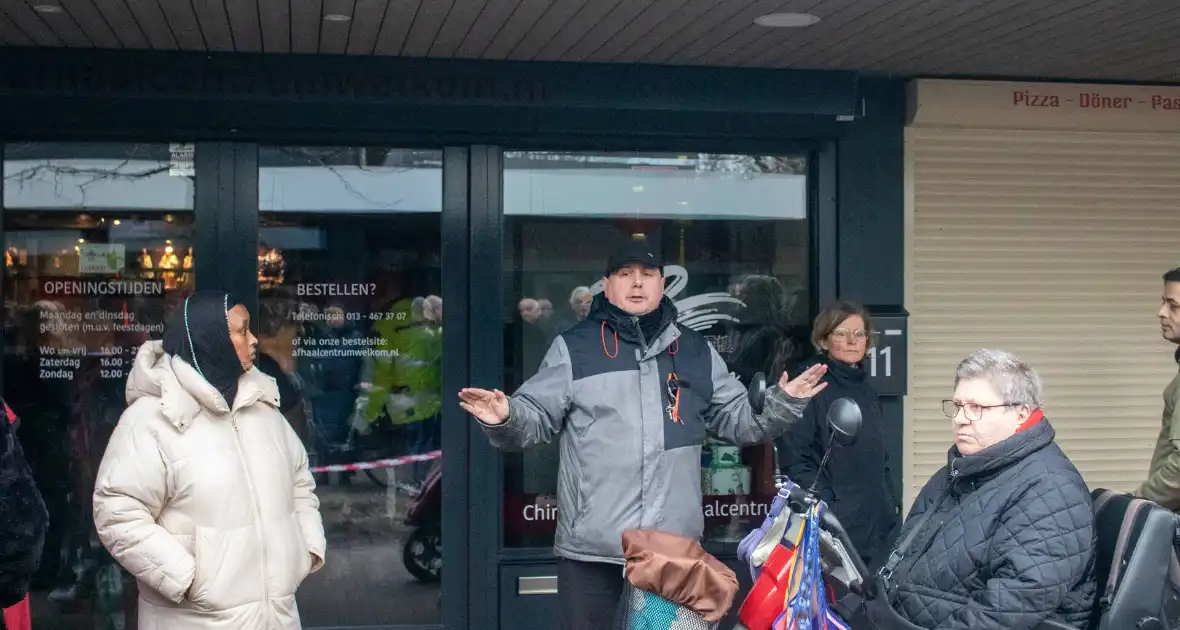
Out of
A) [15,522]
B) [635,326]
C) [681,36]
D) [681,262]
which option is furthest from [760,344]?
[15,522]

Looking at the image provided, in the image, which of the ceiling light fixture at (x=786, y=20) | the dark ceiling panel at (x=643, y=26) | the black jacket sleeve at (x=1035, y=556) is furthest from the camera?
the ceiling light fixture at (x=786, y=20)

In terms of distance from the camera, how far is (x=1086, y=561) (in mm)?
3178

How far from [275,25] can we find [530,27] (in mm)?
1053

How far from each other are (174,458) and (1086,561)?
2.48 m

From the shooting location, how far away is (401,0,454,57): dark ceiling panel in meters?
4.84

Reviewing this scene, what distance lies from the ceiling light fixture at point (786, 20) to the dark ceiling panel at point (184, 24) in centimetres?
227

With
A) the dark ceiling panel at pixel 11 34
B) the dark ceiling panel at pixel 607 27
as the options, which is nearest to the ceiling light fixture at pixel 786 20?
the dark ceiling panel at pixel 607 27

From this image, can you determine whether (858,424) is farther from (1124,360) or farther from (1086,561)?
(1124,360)

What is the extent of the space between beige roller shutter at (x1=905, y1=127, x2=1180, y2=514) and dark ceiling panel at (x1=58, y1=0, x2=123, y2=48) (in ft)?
12.6

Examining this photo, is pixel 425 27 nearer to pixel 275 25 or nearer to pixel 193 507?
pixel 275 25

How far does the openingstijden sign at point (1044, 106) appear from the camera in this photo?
632 centimetres

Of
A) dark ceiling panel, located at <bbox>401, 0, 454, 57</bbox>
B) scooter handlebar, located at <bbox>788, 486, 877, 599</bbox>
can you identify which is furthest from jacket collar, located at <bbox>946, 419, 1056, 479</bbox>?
dark ceiling panel, located at <bbox>401, 0, 454, 57</bbox>

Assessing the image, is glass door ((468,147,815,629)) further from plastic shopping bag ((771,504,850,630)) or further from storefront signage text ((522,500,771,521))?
plastic shopping bag ((771,504,850,630))

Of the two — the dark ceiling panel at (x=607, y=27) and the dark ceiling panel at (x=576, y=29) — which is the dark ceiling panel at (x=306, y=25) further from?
the dark ceiling panel at (x=607, y=27)
